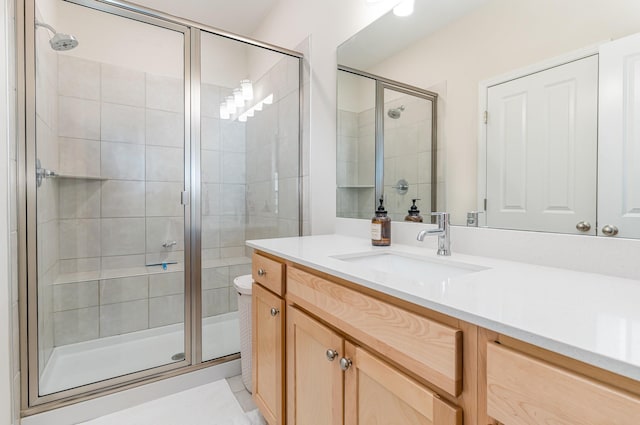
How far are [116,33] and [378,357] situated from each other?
2265mm

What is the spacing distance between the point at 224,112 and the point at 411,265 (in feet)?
5.49

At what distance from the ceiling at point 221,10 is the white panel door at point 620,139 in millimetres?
2296

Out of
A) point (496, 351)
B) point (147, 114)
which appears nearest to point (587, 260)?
point (496, 351)

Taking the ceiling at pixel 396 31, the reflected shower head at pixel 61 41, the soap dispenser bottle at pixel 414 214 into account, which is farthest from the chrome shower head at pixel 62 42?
the soap dispenser bottle at pixel 414 214

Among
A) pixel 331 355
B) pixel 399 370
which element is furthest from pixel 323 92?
pixel 399 370

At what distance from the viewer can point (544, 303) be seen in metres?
0.62

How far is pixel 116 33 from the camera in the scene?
6.33 feet

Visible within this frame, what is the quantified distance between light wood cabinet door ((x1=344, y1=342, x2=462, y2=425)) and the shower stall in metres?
1.30

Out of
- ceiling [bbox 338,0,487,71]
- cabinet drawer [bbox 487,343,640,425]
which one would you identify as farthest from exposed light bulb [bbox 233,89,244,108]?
cabinet drawer [bbox 487,343,640,425]

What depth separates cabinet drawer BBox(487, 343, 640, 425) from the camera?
42 cm

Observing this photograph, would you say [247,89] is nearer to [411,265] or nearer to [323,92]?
[323,92]

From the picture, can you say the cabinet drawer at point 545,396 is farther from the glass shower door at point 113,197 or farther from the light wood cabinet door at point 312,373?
the glass shower door at point 113,197

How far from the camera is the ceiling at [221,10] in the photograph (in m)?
2.45

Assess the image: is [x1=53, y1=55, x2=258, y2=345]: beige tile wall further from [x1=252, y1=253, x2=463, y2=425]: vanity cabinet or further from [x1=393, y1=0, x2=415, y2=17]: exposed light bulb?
[x1=393, y1=0, x2=415, y2=17]: exposed light bulb
